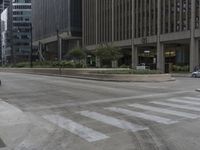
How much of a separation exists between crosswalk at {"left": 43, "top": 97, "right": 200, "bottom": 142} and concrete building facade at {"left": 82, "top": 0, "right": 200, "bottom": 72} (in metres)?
43.3

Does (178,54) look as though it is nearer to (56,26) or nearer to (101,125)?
(56,26)

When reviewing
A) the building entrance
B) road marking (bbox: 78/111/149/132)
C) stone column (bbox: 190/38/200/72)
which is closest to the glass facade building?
the building entrance

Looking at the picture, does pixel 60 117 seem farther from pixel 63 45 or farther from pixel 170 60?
pixel 63 45

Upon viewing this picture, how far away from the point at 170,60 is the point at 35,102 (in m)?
63.6

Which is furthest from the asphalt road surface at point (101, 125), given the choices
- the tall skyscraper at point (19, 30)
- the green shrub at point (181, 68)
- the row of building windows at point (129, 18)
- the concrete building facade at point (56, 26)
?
the tall skyscraper at point (19, 30)

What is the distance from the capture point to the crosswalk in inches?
355

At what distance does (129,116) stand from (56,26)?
9122 centimetres

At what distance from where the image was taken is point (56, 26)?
328ft

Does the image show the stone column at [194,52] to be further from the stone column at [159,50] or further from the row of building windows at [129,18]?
the stone column at [159,50]

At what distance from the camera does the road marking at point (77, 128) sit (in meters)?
8.24

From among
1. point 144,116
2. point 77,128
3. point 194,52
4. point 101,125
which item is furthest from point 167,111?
point 194,52

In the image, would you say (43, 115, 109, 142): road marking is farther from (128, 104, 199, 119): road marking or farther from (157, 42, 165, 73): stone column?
(157, 42, 165, 73): stone column

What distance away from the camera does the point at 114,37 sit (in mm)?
76438

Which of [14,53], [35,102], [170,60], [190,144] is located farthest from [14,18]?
[190,144]
